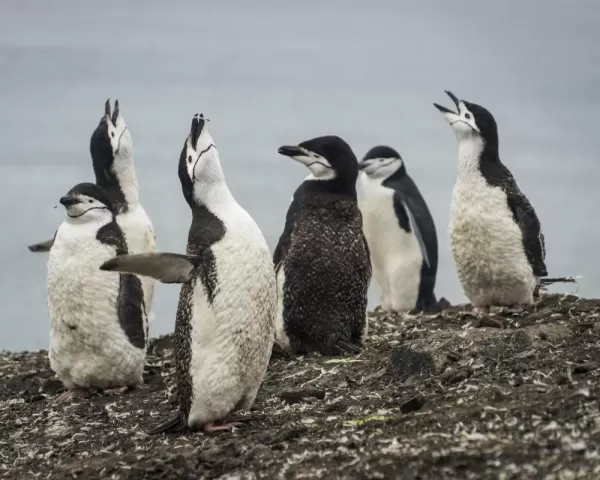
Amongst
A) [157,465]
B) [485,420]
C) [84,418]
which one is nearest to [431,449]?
[485,420]

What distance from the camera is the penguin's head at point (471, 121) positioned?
872 centimetres

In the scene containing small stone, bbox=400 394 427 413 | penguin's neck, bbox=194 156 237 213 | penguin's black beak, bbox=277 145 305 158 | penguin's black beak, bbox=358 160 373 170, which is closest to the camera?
small stone, bbox=400 394 427 413

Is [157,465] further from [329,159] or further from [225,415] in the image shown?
[329,159]

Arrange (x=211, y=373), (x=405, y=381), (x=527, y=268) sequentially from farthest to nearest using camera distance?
(x=527, y=268) < (x=405, y=381) < (x=211, y=373)

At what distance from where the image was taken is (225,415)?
19.2 ft

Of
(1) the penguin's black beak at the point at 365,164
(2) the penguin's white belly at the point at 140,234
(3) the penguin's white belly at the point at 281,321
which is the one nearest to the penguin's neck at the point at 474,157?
(3) the penguin's white belly at the point at 281,321

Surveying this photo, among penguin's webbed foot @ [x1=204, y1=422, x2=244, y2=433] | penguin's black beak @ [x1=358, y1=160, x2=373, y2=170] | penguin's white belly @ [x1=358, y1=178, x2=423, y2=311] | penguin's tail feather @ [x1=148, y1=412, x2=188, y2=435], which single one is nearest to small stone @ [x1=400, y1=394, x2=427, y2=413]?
penguin's webbed foot @ [x1=204, y1=422, x2=244, y2=433]

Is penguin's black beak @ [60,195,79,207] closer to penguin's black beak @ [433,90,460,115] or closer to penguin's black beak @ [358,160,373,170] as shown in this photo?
penguin's black beak @ [433,90,460,115]

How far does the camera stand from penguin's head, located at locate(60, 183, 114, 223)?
751 centimetres

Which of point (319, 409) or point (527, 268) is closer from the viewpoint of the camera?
point (319, 409)

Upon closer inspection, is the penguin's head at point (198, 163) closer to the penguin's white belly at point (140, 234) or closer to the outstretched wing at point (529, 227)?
the outstretched wing at point (529, 227)

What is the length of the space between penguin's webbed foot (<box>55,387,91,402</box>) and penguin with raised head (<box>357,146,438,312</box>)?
16.2 feet

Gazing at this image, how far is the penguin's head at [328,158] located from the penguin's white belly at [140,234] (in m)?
2.12

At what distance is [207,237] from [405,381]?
4.58 feet
